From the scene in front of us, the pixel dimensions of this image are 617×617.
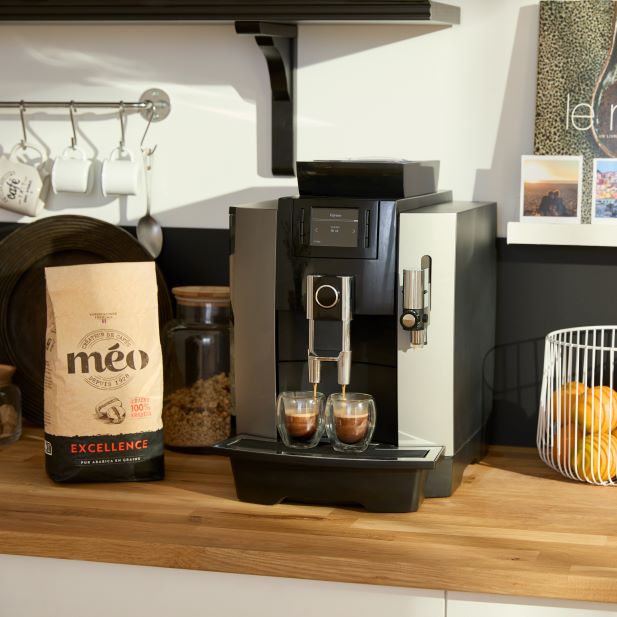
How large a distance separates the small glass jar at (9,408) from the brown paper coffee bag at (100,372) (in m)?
0.24

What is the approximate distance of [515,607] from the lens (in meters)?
1.24

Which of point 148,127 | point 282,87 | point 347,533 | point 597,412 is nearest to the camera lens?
point 347,533

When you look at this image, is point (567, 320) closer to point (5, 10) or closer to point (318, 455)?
point (318, 455)

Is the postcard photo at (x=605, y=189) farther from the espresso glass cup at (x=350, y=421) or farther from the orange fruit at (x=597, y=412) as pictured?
the espresso glass cup at (x=350, y=421)

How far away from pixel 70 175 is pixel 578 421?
966 mm

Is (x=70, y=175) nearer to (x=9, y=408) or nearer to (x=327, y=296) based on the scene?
(x=9, y=408)

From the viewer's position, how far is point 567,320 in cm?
178

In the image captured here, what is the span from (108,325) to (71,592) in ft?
1.31

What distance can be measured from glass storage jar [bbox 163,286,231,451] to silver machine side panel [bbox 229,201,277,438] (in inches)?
8.1

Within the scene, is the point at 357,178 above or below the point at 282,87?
below

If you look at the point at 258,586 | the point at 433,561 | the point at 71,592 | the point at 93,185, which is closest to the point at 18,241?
the point at 93,185

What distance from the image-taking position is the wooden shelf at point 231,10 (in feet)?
5.17

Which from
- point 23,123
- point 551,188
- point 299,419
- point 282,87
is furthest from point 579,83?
point 23,123

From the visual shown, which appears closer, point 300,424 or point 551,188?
point 300,424
